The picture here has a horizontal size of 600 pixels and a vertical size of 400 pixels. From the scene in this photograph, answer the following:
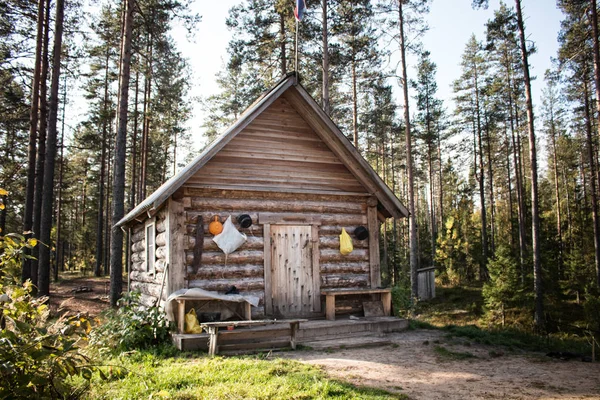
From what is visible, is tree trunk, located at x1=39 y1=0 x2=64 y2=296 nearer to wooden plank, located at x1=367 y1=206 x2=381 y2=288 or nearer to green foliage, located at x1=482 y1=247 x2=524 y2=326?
wooden plank, located at x1=367 y1=206 x2=381 y2=288

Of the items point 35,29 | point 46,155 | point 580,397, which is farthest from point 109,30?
point 580,397

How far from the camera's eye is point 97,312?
16734 mm

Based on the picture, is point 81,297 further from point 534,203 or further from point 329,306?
point 534,203

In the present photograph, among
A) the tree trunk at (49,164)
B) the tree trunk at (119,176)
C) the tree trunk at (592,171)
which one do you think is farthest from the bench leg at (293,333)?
the tree trunk at (592,171)

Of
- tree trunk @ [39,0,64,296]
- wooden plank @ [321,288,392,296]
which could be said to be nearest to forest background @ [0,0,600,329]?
tree trunk @ [39,0,64,296]

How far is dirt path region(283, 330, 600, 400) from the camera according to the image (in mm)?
6123

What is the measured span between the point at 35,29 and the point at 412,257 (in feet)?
63.4

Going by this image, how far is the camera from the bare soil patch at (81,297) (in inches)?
675

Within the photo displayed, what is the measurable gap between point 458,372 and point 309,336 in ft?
11.7

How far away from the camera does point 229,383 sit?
6.05 meters

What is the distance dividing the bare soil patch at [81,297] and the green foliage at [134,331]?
20.7 ft

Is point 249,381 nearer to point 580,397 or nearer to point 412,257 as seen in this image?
point 580,397

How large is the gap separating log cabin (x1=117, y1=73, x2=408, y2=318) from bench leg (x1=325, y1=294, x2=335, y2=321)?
358 millimetres

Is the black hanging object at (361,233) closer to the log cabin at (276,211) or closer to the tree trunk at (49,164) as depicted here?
the log cabin at (276,211)
